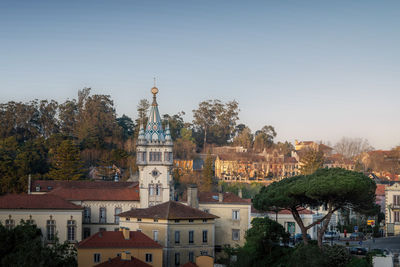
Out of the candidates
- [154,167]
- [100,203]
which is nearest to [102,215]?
[100,203]

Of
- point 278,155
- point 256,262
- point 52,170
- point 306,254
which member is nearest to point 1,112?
point 52,170

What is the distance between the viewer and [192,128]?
146 metres

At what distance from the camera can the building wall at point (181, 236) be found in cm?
6041

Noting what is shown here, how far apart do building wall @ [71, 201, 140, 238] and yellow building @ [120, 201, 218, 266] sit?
842cm

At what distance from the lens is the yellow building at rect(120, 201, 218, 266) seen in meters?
60.6

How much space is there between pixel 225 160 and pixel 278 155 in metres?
14.3

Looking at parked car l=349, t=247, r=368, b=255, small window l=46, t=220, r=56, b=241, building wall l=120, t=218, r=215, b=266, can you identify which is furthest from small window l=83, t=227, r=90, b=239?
parked car l=349, t=247, r=368, b=255

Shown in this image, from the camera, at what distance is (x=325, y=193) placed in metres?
49.5

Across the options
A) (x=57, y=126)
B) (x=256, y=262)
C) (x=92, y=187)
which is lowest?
(x=256, y=262)

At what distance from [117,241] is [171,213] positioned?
6827 mm

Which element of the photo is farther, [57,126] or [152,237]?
[57,126]

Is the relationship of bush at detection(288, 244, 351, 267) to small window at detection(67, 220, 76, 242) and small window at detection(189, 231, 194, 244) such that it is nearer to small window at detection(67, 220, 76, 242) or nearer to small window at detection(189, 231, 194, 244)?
small window at detection(189, 231, 194, 244)

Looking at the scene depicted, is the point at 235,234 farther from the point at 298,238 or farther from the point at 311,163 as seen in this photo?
the point at 311,163

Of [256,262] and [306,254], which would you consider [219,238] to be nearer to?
[256,262]
